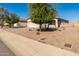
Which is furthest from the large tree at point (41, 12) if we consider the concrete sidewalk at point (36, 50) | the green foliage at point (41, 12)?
the concrete sidewalk at point (36, 50)

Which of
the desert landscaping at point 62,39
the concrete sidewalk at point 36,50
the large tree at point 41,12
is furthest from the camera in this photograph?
the large tree at point 41,12

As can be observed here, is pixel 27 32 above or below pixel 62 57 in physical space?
below

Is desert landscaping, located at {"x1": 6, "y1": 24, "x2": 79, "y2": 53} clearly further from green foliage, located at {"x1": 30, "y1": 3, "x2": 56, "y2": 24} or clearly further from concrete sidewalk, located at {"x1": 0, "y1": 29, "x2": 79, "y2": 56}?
green foliage, located at {"x1": 30, "y1": 3, "x2": 56, "y2": 24}

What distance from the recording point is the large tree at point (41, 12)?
107ft

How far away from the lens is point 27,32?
2847 cm

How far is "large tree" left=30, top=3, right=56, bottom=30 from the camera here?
3269cm

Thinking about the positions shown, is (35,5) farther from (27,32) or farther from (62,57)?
(62,57)

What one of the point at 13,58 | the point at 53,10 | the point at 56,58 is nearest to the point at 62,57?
the point at 56,58

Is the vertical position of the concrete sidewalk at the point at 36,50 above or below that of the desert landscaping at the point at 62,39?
above

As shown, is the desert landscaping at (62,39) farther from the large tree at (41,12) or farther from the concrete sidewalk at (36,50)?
the large tree at (41,12)

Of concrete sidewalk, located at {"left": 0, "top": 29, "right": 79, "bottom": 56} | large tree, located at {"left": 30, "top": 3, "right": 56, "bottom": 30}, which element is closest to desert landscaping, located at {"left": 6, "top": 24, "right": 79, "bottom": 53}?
concrete sidewalk, located at {"left": 0, "top": 29, "right": 79, "bottom": 56}

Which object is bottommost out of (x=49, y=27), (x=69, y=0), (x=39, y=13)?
(x=49, y=27)

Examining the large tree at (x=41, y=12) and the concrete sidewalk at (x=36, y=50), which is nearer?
the concrete sidewalk at (x=36, y=50)

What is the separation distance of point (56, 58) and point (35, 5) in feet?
76.5
